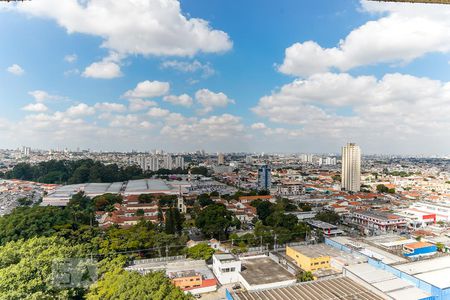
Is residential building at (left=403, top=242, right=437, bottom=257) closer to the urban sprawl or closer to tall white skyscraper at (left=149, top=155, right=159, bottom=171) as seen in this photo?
the urban sprawl

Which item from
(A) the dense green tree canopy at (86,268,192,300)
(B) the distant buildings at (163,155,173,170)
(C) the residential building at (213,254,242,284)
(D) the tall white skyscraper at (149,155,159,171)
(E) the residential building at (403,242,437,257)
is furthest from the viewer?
(B) the distant buildings at (163,155,173,170)

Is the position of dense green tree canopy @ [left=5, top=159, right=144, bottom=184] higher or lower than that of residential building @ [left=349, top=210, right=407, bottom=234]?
higher

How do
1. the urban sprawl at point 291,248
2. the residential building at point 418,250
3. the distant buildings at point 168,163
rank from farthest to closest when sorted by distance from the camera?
1. the distant buildings at point 168,163
2. the residential building at point 418,250
3. the urban sprawl at point 291,248

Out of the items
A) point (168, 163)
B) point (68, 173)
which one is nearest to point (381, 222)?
point (68, 173)

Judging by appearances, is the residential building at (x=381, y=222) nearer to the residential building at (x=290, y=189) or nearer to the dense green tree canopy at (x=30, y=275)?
the residential building at (x=290, y=189)

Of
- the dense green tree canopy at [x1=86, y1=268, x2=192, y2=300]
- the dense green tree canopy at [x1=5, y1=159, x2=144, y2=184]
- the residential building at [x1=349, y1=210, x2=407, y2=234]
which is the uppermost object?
the dense green tree canopy at [x1=86, y1=268, x2=192, y2=300]

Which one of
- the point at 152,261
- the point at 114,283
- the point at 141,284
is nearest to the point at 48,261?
the point at 114,283

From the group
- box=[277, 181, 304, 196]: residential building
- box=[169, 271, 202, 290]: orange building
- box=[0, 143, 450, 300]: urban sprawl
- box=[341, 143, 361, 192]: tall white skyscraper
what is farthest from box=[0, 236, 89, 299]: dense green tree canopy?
box=[341, 143, 361, 192]: tall white skyscraper

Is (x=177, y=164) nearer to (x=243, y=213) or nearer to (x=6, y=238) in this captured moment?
(x=243, y=213)

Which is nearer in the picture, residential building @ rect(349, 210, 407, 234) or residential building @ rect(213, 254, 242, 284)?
residential building @ rect(213, 254, 242, 284)

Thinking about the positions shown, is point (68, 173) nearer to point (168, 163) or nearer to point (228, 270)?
point (168, 163)

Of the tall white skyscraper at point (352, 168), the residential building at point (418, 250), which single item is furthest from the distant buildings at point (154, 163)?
the residential building at point (418, 250)
